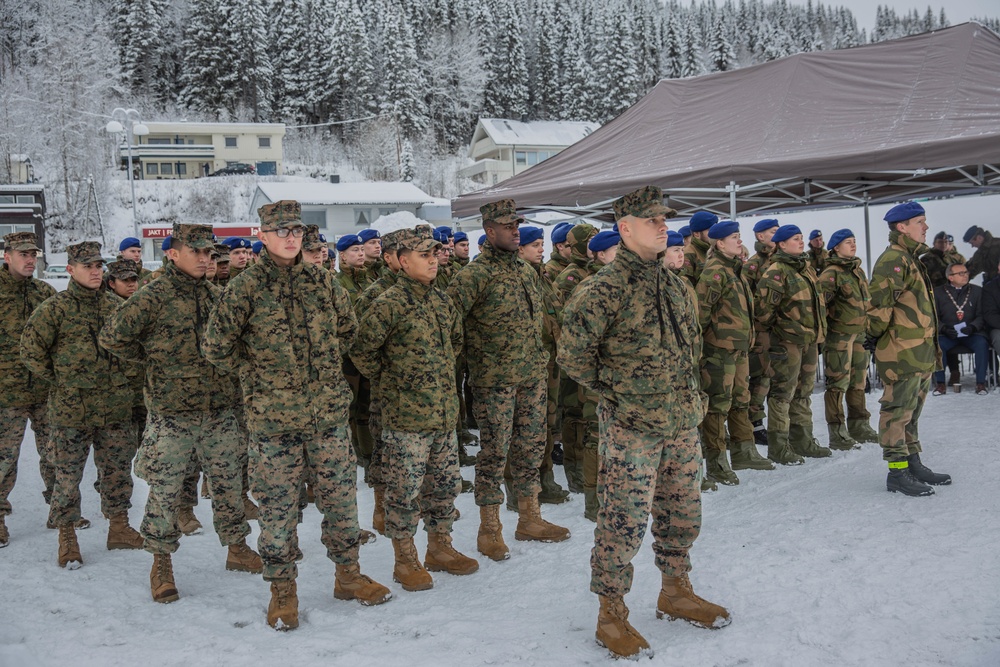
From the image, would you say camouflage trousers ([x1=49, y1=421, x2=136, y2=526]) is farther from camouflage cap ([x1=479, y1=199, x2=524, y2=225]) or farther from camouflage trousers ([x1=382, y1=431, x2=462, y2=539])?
camouflage cap ([x1=479, y1=199, x2=524, y2=225])

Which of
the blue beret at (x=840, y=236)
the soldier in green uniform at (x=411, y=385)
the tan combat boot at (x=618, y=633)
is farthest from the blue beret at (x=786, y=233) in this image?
the tan combat boot at (x=618, y=633)

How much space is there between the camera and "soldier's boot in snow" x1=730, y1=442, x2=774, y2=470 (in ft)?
19.8

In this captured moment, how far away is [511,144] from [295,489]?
51.1m

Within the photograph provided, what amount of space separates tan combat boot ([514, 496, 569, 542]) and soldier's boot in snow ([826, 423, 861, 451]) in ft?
10.4

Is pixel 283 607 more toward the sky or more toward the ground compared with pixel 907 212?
more toward the ground

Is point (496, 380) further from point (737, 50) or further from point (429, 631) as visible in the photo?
point (737, 50)

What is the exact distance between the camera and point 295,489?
376 cm

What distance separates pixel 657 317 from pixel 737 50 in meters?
87.1

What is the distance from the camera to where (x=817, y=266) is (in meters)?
7.42

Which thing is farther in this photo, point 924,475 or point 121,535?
point 924,475

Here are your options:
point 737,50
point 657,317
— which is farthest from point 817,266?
point 737,50

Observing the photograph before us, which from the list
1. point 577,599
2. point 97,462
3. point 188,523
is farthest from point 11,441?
point 577,599

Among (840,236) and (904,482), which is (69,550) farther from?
(840,236)

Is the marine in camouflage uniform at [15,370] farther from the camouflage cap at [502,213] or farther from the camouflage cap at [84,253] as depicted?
the camouflage cap at [502,213]
